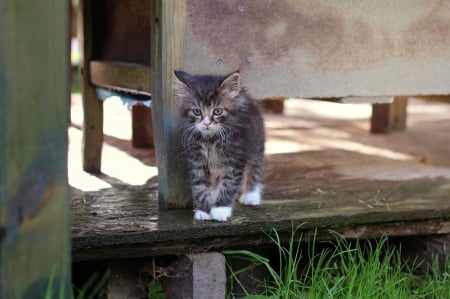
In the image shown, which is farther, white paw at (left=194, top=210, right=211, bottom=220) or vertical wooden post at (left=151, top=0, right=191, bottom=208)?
vertical wooden post at (left=151, top=0, right=191, bottom=208)

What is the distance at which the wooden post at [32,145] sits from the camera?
221cm

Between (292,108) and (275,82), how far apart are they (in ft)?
16.6

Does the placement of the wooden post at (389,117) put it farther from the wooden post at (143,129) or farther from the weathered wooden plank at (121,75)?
the weathered wooden plank at (121,75)

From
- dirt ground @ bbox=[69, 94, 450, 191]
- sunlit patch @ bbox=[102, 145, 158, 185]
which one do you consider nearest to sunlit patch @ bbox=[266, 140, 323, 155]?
dirt ground @ bbox=[69, 94, 450, 191]

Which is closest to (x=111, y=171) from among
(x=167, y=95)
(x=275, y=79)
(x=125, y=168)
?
(x=125, y=168)

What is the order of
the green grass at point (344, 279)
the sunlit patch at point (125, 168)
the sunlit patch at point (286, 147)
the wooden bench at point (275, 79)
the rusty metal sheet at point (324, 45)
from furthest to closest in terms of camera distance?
the sunlit patch at point (286, 147) < the sunlit patch at point (125, 168) < the rusty metal sheet at point (324, 45) < the wooden bench at point (275, 79) < the green grass at point (344, 279)

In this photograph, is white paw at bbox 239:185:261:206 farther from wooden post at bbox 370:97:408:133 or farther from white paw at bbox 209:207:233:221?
wooden post at bbox 370:97:408:133

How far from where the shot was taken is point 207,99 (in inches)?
149

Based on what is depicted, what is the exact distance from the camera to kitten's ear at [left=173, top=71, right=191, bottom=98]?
12.4ft

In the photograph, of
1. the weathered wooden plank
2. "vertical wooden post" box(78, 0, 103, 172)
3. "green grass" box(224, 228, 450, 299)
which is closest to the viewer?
"green grass" box(224, 228, 450, 299)

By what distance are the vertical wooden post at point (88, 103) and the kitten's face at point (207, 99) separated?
1449 millimetres

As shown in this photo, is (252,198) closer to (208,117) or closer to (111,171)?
(208,117)

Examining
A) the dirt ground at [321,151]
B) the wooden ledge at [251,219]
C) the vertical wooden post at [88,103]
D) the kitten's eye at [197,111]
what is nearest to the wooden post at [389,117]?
the dirt ground at [321,151]

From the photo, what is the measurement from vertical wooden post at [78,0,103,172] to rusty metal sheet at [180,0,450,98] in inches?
53.9
